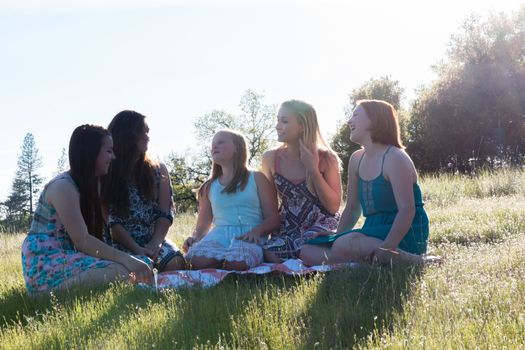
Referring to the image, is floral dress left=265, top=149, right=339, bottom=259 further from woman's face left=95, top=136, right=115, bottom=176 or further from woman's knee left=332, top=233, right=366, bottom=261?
woman's face left=95, top=136, right=115, bottom=176

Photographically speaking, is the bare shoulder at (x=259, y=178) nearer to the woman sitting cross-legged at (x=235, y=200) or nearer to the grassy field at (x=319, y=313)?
the woman sitting cross-legged at (x=235, y=200)

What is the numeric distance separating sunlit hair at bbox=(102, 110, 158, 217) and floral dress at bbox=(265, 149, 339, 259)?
5.28 ft

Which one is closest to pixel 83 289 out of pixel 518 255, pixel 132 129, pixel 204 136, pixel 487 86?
pixel 132 129

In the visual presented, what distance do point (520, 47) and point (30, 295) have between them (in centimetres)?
2781

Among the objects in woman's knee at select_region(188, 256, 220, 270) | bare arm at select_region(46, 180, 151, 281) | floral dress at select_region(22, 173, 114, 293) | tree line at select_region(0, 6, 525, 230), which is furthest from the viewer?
tree line at select_region(0, 6, 525, 230)

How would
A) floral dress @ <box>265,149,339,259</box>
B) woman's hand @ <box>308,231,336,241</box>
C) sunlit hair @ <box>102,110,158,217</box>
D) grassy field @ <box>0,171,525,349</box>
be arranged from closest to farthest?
grassy field @ <box>0,171,525,349</box> → woman's hand @ <box>308,231,336,241</box> → sunlit hair @ <box>102,110,158,217</box> → floral dress @ <box>265,149,339,259</box>

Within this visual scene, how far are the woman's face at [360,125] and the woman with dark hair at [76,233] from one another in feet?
7.59

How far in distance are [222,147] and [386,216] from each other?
2.01m

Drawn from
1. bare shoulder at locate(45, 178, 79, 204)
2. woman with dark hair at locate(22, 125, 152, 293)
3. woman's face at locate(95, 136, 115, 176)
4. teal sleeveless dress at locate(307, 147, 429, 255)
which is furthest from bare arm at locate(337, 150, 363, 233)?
bare shoulder at locate(45, 178, 79, 204)

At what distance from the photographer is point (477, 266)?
4801 millimetres

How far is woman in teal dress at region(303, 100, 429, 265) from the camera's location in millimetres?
5465

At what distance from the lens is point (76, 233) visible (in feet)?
17.8

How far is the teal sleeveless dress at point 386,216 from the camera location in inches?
226

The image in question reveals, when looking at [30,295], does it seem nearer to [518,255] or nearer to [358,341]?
[358,341]
